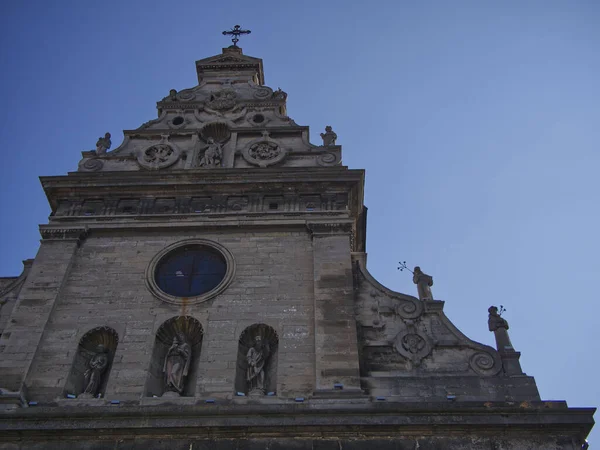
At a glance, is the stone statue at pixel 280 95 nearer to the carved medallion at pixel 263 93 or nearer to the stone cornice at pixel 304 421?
the carved medallion at pixel 263 93

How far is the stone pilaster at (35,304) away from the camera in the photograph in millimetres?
13367

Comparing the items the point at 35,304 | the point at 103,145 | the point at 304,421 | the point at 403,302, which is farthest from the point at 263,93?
the point at 304,421

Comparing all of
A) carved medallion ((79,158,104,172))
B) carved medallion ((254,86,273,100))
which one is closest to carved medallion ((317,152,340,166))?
carved medallion ((254,86,273,100))

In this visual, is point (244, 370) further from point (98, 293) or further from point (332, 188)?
point (332, 188)

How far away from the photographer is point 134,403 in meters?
12.7

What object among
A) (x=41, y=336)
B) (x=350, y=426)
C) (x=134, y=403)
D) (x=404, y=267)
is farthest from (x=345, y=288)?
(x=41, y=336)

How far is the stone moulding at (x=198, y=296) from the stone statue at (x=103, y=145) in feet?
14.4

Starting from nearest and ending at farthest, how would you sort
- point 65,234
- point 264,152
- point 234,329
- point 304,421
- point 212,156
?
point 304,421
point 234,329
point 65,234
point 212,156
point 264,152

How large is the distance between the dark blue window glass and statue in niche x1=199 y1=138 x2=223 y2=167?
2837 millimetres

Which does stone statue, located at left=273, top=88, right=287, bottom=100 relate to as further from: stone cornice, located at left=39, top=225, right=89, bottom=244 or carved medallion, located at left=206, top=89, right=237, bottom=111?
stone cornice, located at left=39, top=225, right=89, bottom=244

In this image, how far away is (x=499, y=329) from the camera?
14055 mm

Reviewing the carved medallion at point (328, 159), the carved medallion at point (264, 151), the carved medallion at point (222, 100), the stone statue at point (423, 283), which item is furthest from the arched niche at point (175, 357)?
the carved medallion at point (222, 100)

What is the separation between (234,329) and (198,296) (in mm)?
1173

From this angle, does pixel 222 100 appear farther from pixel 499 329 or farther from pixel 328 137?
pixel 499 329
